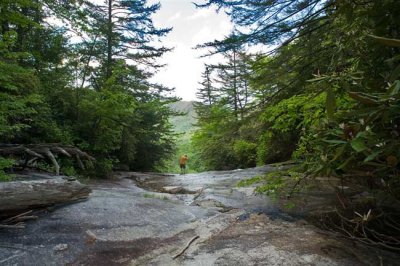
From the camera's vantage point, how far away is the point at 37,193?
14.4 ft

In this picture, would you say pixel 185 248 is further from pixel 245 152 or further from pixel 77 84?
pixel 245 152

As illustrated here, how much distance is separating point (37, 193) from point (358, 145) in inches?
167

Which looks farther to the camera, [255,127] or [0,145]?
[0,145]

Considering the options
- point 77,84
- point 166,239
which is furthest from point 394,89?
point 77,84

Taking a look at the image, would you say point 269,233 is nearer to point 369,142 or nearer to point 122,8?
point 369,142

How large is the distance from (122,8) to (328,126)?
14906mm

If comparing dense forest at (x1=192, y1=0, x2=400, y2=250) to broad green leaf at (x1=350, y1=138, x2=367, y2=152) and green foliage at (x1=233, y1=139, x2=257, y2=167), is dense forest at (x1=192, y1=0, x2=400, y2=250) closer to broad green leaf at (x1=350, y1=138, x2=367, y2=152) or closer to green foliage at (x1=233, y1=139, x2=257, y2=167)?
broad green leaf at (x1=350, y1=138, x2=367, y2=152)

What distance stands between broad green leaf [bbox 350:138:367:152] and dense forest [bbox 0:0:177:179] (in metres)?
5.15

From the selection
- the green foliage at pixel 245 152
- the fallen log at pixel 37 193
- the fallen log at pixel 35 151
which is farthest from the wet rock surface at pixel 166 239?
the green foliage at pixel 245 152

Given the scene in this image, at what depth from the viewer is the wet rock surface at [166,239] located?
Answer: 340 cm

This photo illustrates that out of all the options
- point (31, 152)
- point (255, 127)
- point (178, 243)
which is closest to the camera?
point (178, 243)

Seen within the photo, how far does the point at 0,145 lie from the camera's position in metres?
7.20

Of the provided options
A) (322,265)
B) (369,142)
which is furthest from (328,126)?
(322,265)

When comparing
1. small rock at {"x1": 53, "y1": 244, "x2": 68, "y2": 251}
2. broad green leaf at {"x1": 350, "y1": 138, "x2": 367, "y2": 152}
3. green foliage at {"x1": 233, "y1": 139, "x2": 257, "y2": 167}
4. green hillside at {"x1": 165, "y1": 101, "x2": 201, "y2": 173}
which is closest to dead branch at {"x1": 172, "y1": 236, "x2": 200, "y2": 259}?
small rock at {"x1": 53, "y1": 244, "x2": 68, "y2": 251}
